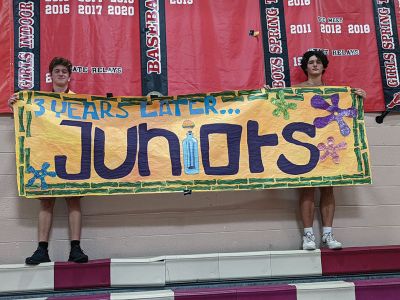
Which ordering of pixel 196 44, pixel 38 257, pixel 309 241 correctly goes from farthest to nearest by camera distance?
pixel 196 44 < pixel 309 241 < pixel 38 257

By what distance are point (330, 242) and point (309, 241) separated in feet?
0.48

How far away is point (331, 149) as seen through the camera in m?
2.99

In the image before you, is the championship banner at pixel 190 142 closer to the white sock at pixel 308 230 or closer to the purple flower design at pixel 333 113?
the purple flower design at pixel 333 113

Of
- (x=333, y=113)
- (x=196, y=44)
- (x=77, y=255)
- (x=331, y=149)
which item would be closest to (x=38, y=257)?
(x=77, y=255)

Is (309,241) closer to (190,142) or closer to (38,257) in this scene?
(190,142)

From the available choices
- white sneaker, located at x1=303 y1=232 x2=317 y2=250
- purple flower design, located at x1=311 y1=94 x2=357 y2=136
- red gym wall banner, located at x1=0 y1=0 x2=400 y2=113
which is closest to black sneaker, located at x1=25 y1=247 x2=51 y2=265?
red gym wall banner, located at x1=0 y1=0 x2=400 y2=113

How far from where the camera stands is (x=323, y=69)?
10.6ft

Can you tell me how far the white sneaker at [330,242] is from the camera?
9.38 feet

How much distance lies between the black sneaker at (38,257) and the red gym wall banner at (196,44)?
107cm

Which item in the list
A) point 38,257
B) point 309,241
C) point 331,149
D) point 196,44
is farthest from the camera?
point 196,44

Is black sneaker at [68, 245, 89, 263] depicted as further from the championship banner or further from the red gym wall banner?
the red gym wall banner

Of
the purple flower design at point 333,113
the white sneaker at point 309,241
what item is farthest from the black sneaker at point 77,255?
the purple flower design at point 333,113

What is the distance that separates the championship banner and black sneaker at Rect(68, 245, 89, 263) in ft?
1.14

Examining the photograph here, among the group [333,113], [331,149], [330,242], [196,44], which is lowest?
[330,242]
